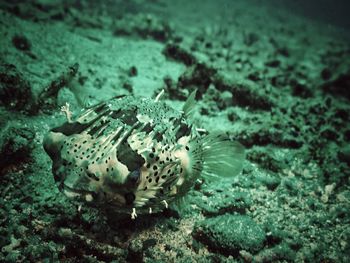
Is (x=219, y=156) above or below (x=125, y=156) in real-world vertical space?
below

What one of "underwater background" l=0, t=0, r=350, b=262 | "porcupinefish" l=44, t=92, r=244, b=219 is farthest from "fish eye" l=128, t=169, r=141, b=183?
"underwater background" l=0, t=0, r=350, b=262

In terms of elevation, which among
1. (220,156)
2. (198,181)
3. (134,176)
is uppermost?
(134,176)

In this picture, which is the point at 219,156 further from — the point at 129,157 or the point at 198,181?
the point at 129,157

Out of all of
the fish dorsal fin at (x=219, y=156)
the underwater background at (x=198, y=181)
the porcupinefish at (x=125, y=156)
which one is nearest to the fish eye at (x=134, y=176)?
the porcupinefish at (x=125, y=156)

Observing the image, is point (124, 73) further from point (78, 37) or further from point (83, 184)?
point (83, 184)

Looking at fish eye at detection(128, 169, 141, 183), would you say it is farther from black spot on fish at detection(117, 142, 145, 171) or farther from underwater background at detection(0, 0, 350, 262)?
underwater background at detection(0, 0, 350, 262)

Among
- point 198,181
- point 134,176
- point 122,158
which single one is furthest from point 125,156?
point 198,181

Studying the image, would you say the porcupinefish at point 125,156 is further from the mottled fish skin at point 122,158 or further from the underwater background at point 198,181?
the underwater background at point 198,181

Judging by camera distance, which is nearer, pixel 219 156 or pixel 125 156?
pixel 125 156
